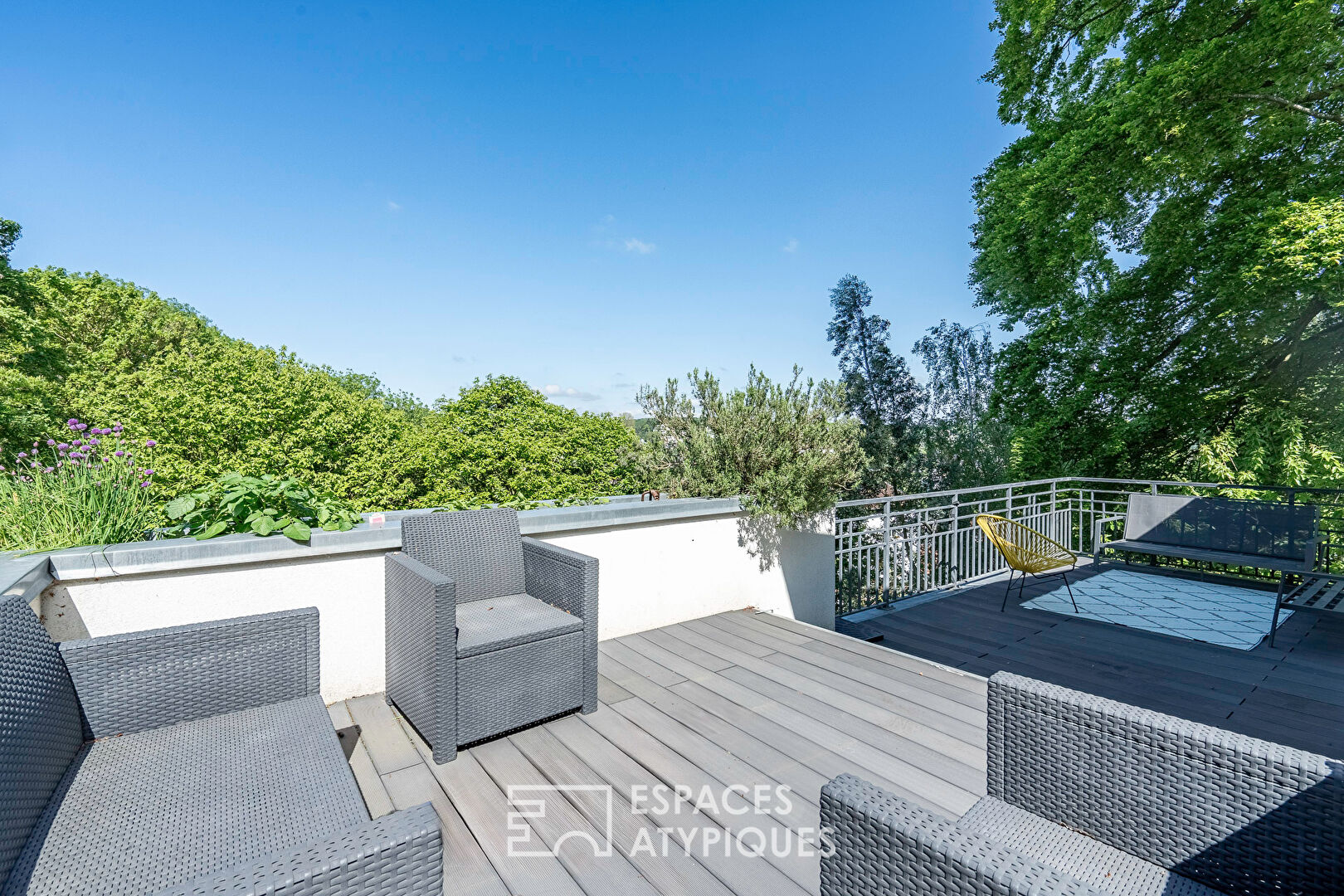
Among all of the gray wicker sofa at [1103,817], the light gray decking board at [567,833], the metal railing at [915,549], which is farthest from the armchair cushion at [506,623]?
the metal railing at [915,549]

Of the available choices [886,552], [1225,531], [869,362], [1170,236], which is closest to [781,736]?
[886,552]

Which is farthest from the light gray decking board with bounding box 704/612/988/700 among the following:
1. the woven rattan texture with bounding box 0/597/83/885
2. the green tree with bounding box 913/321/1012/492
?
the green tree with bounding box 913/321/1012/492

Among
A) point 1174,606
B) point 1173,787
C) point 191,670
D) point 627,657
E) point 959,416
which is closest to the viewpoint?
point 1173,787

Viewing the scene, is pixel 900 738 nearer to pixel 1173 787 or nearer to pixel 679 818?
pixel 679 818

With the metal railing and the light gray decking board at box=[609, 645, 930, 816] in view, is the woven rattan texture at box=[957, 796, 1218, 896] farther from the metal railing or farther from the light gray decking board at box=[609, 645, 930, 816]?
the metal railing

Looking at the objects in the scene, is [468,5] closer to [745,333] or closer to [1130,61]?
[1130,61]

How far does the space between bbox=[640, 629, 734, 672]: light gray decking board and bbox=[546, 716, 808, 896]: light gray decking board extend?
801 millimetres

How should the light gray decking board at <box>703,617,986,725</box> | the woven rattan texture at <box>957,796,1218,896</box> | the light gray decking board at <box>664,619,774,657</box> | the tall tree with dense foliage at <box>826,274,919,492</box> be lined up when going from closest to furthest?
the woven rattan texture at <box>957,796,1218,896</box>, the light gray decking board at <box>703,617,986,725</box>, the light gray decking board at <box>664,619,774,657</box>, the tall tree with dense foliage at <box>826,274,919,492</box>

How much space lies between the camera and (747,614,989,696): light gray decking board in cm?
268

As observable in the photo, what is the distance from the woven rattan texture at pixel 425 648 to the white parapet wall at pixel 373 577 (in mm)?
Result: 253

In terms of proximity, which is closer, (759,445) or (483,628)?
(483,628)

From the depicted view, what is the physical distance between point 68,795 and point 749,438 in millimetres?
3114

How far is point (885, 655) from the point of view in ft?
9.90

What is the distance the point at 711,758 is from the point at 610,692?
0.69 metres
